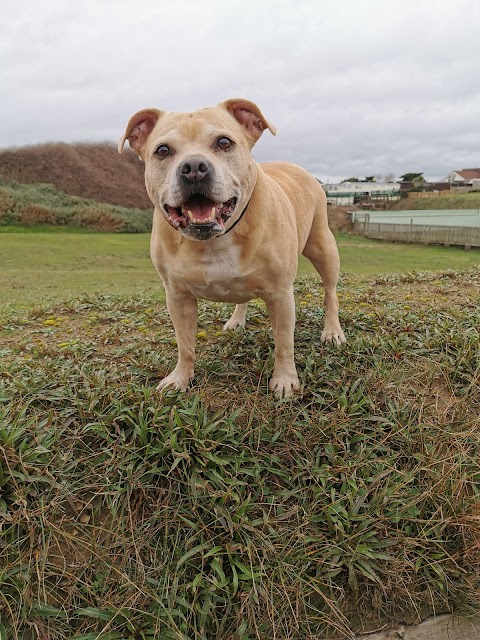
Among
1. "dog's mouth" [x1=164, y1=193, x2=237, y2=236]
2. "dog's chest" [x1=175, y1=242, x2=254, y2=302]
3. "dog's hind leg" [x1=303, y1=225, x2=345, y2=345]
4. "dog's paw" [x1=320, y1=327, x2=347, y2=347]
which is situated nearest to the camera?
"dog's mouth" [x1=164, y1=193, x2=237, y2=236]

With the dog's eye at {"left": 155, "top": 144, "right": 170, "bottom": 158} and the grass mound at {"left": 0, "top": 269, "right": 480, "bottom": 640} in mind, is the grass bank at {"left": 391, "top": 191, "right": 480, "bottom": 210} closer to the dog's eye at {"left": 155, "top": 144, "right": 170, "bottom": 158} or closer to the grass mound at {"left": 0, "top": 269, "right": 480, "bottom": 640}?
the grass mound at {"left": 0, "top": 269, "right": 480, "bottom": 640}

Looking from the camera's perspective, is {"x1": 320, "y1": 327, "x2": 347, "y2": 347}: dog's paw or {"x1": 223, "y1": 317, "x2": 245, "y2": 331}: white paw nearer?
{"x1": 320, "y1": 327, "x2": 347, "y2": 347}: dog's paw

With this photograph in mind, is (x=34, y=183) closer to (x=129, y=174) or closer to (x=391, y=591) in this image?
(x=129, y=174)

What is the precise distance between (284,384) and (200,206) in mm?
1364

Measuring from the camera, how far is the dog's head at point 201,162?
2525mm

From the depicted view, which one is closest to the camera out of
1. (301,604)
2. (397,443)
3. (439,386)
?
(301,604)

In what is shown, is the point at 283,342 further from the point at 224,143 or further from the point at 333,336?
the point at 224,143

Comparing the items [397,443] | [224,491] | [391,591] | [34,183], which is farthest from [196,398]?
[34,183]

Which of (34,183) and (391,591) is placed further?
(34,183)

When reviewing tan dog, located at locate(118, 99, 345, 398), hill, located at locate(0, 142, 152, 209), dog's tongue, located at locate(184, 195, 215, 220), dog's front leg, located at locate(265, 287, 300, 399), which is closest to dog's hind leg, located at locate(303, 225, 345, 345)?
tan dog, located at locate(118, 99, 345, 398)

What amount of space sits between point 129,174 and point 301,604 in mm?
22526

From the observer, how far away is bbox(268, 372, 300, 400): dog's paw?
3277 mm

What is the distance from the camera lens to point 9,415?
2846 millimetres

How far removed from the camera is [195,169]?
2.46m
